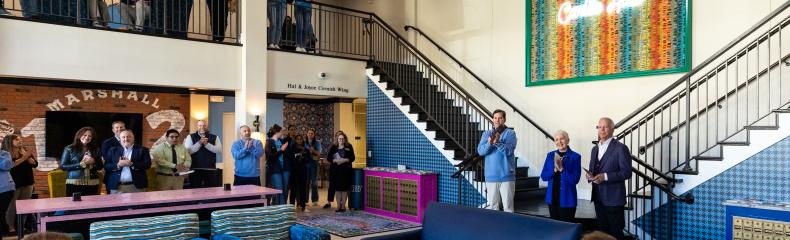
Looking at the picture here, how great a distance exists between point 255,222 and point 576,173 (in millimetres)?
3209

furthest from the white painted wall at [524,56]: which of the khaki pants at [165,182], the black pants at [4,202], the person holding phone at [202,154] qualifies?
the black pants at [4,202]

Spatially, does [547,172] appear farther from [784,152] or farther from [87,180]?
[87,180]

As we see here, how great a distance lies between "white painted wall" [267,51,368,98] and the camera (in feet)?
30.3

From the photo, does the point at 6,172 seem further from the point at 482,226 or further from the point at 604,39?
the point at 604,39

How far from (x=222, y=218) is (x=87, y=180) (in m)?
2.85

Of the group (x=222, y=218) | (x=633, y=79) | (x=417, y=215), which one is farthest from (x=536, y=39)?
(x=222, y=218)

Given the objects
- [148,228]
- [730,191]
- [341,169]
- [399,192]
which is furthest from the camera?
[341,169]

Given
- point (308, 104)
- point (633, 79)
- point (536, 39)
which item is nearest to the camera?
point (633, 79)

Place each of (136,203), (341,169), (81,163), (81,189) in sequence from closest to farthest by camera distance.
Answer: (136,203), (81,163), (81,189), (341,169)

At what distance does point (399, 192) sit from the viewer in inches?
344

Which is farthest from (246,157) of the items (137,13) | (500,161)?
(500,161)

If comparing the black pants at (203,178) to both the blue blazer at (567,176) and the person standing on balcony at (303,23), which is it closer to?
the person standing on balcony at (303,23)

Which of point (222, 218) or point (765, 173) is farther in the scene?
point (765, 173)

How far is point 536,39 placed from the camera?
901 centimetres
